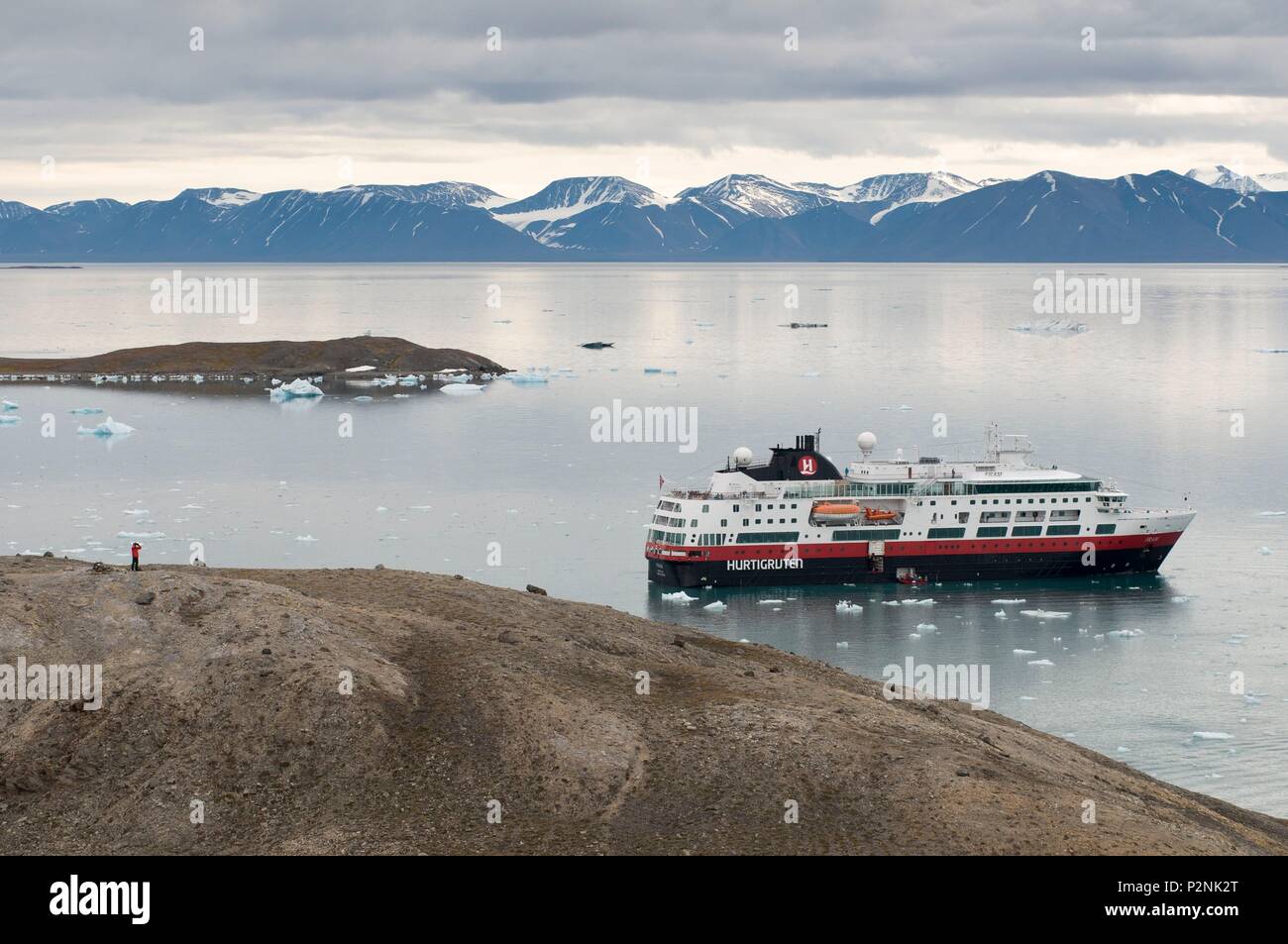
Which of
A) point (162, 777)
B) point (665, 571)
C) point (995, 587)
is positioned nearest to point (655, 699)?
point (162, 777)

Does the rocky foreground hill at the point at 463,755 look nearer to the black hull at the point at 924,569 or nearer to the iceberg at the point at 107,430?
the black hull at the point at 924,569

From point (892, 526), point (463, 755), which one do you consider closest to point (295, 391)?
point (892, 526)

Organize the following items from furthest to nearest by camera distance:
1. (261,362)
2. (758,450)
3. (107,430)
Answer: (261,362) < (107,430) < (758,450)

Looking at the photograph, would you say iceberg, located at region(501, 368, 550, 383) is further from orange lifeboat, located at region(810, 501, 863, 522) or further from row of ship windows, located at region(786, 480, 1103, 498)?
orange lifeboat, located at region(810, 501, 863, 522)

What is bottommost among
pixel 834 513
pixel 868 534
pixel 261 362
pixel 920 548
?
pixel 920 548

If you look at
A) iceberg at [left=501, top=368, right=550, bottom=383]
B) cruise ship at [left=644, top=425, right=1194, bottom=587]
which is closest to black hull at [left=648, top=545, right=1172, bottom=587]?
cruise ship at [left=644, top=425, right=1194, bottom=587]

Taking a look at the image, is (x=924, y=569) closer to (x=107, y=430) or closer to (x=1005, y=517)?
(x=1005, y=517)
